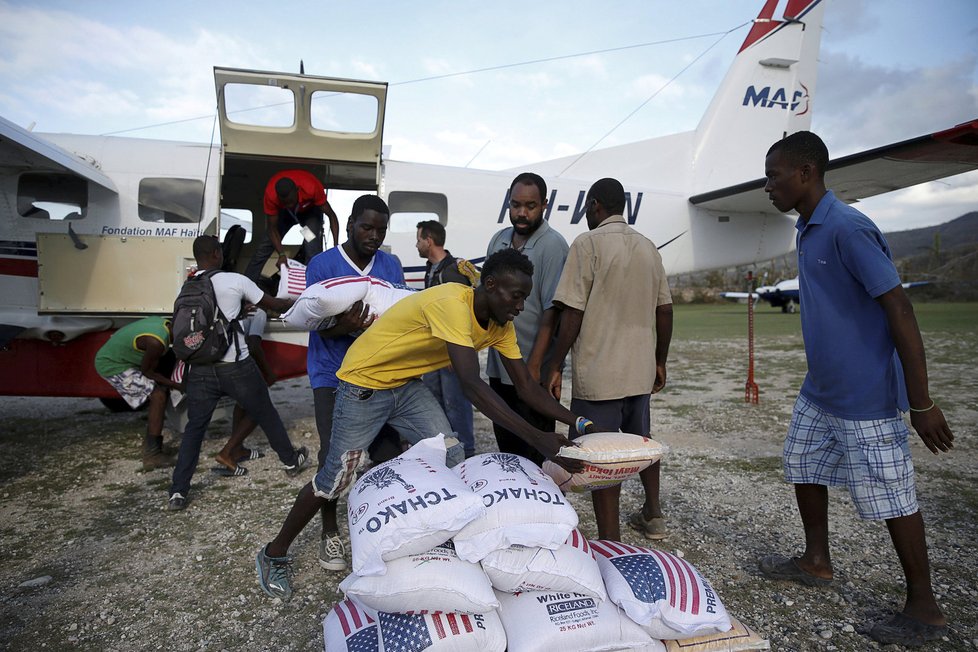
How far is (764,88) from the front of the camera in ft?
33.4

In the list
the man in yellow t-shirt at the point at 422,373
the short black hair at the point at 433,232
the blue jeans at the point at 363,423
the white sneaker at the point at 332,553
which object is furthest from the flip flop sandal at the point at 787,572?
the short black hair at the point at 433,232

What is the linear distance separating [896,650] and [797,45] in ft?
35.4

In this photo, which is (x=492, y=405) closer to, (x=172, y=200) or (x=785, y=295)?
(x=172, y=200)

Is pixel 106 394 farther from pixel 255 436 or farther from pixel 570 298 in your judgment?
pixel 570 298

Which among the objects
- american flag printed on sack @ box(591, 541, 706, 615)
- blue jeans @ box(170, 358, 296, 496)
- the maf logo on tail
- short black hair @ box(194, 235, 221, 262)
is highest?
the maf logo on tail

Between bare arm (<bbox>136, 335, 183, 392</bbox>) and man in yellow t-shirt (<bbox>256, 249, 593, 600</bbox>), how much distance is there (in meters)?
2.81

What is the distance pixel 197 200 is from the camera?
22.3ft

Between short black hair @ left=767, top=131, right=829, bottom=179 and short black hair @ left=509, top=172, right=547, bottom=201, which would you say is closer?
short black hair @ left=767, top=131, right=829, bottom=179

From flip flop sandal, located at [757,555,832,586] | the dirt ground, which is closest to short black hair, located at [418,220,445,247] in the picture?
the dirt ground

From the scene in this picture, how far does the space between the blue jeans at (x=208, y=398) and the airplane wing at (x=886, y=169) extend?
4.98m

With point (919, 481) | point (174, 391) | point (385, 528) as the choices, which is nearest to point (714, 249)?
point (919, 481)

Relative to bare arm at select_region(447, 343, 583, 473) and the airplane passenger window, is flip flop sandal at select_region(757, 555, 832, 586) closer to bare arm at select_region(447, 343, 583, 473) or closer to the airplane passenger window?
bare arm at select_region(447, 343, 583, 473)

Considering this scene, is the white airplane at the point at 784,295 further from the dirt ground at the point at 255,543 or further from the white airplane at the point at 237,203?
the dirt ground at the point at 255,543

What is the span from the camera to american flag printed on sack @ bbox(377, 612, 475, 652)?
6.21 feet
